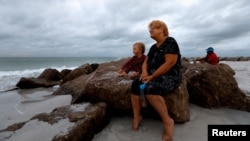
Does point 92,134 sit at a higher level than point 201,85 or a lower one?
lower

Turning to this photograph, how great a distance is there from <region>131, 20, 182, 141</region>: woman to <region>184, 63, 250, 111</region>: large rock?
134 centimetres

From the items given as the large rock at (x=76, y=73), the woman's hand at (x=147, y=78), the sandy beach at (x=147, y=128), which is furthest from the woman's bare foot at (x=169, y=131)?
the large rock at (x=76, y=73)

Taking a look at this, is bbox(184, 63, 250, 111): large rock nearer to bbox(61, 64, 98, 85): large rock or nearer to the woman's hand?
the woman's hand

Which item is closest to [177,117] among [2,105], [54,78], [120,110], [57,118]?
[120,110]

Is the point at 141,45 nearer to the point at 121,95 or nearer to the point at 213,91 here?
the point at 121,95

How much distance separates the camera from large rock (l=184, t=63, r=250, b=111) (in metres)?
5.39

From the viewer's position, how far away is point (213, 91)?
17.8 ft

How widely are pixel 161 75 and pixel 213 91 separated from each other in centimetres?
199

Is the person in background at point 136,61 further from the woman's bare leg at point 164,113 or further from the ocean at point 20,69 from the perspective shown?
the ocean at point 20,69

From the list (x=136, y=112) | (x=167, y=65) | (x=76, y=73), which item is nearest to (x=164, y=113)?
(x=136, y=112)

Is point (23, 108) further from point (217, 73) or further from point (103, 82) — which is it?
point (217, 73)

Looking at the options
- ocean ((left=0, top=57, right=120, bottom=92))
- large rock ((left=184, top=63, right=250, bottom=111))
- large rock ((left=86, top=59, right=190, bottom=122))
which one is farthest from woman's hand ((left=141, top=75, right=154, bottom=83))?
ocean ((left=0, top=57, right=120, bottom=92))

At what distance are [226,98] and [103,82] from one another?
2850 millimetres

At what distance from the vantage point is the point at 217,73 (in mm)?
5535
